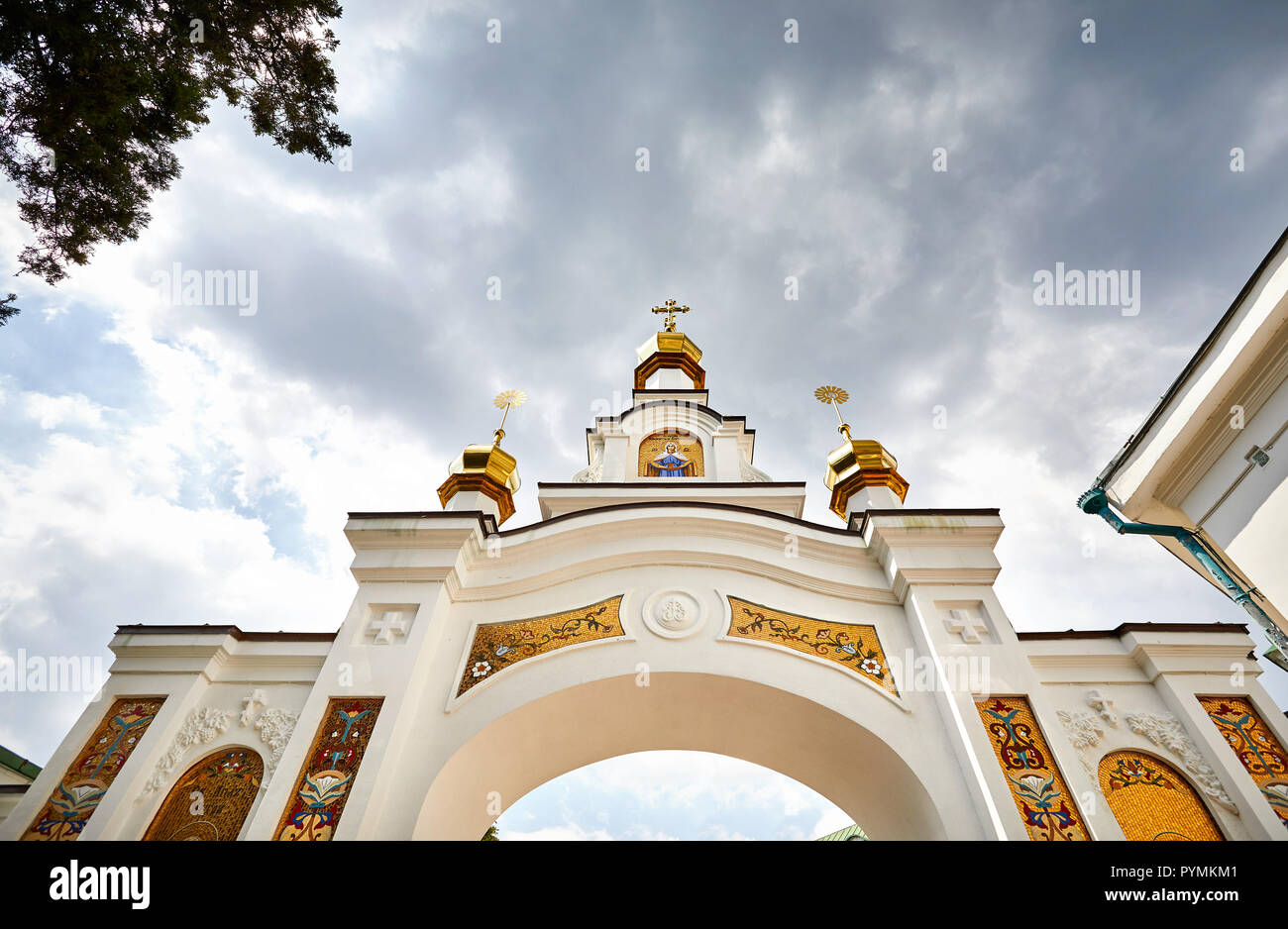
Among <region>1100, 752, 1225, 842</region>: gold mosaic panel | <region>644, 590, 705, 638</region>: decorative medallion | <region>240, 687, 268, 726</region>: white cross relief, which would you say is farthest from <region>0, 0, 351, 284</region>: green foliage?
<region>1100, 752, 1225, 842</region>: gold mosaic panel

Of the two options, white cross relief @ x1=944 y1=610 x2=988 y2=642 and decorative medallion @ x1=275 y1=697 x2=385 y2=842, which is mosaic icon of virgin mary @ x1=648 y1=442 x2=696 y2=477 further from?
decorative medallion @ x1=275 y1=697 x2=385 y2=842

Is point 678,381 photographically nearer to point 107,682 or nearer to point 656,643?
point 656,643

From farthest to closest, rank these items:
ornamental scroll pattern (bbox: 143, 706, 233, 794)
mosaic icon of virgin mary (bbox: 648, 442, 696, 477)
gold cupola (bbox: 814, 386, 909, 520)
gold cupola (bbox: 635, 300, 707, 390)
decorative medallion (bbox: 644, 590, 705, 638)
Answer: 1. gold cupola (bbox: 635, 300, 707, 390)
2. mosaic icon of virgin mary (bbox: 648, 442, 696, 477)
3. gold cupola (bbox: 814, 386, 909, 520)
4. decorative medallion (bbox: 644, 590, 705, 638)
5. ornamental scroll pattern (bbox: 143, 706, 233, 794)

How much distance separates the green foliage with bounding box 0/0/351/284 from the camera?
4.23 meters

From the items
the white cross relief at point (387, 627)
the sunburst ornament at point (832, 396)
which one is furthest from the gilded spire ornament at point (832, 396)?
the white cross relief at point (387, 627)

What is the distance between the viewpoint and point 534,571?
6.73m

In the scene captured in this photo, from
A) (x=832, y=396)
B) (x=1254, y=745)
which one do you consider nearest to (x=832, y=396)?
(x=832, y=396)

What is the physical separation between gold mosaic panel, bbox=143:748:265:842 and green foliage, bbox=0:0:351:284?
3.66 metres

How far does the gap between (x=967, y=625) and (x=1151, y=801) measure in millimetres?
1661

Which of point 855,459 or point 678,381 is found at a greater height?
point 678,381

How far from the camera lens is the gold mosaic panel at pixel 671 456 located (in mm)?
10383

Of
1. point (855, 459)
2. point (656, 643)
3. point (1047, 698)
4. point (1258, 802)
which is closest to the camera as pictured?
point (1258, 802)
